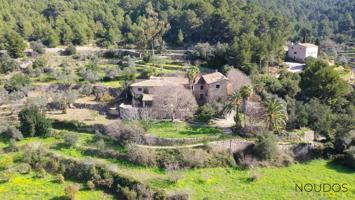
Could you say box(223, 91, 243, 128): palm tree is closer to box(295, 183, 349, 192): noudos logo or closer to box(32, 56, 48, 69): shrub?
box(295, 183, 349, 192): noudos logo

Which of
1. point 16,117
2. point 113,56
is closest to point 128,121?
point 16,117

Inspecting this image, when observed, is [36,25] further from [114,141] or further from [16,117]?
[114,141]

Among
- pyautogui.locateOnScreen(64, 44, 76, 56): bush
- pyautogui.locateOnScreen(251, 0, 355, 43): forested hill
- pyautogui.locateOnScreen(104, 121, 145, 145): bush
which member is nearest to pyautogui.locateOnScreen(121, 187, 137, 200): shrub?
pyautogui.locateOnScreen(104, 121, 145, 145): bush

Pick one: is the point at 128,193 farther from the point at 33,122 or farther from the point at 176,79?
the point at 176,79

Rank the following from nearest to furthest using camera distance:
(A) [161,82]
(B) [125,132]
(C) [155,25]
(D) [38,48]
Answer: (B) [125,132], (A) [161,82], (D) [38,48], (C) [155,25]

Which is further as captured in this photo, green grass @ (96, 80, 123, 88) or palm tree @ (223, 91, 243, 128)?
green grass @ (96, 80, 123, 88)

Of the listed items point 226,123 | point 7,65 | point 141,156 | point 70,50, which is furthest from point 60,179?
point 70,50
